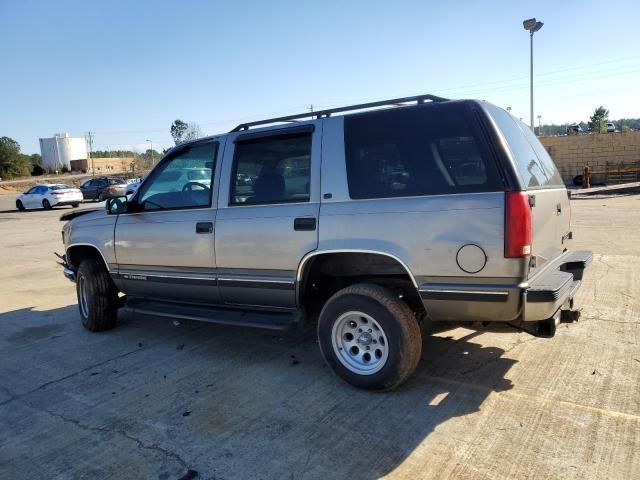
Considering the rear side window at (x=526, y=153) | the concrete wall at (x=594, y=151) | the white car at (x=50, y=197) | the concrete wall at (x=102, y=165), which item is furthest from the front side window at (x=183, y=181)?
the concrete wall at (x=102, y=165)

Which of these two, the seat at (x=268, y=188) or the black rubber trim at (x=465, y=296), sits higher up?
the seat at (x=268, y=188)

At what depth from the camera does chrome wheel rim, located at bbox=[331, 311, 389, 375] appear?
369 cm

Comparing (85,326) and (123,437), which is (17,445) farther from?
(85,326)

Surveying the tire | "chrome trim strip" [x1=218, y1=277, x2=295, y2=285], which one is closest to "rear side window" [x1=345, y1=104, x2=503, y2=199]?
the tire

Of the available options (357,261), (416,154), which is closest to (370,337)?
(357,261)

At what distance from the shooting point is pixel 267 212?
4043 mm

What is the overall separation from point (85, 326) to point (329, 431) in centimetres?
365

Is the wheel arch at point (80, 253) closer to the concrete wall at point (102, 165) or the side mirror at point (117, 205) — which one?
the side mirror at point (117, 205)

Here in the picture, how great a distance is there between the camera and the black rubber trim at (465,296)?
3186 millimetres

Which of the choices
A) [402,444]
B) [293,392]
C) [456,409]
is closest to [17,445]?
[293,392]

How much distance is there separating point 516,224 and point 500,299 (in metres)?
0.49

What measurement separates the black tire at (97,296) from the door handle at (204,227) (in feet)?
5.58

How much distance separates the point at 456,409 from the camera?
3395 mm

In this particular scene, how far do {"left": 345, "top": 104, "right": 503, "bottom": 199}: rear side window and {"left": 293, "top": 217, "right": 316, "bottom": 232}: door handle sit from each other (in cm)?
38
